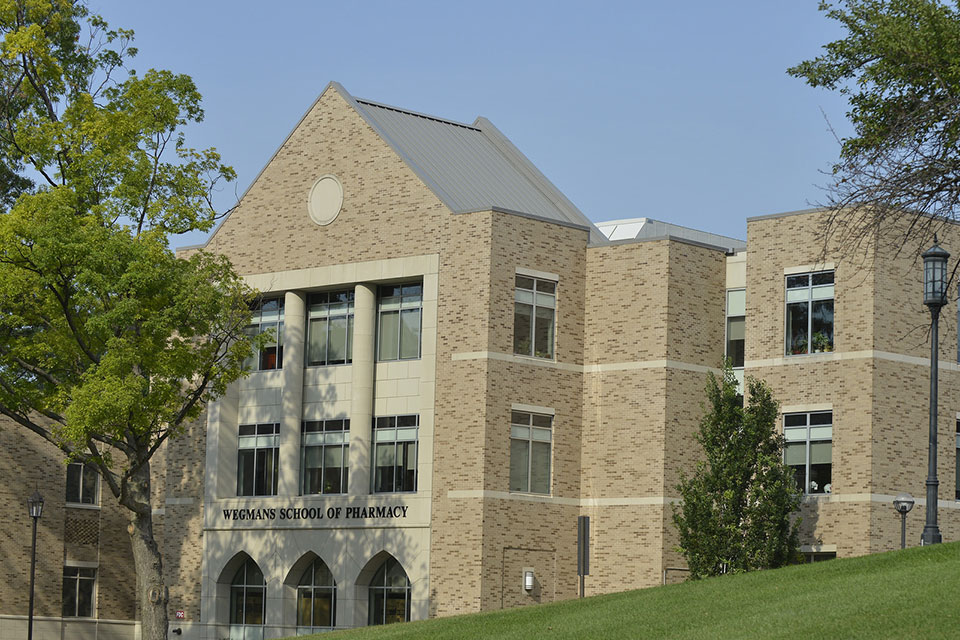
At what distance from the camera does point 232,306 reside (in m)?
37.7

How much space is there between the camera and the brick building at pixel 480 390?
1549 inches

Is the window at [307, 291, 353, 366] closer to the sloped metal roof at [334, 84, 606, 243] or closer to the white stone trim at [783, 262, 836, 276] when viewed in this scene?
the sloped metal roof at [334, 84, 606, 243]

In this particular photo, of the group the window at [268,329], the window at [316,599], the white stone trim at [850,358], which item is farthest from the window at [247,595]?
the white stone trim at [850,358]

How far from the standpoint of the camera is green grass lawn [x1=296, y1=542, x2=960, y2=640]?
69.7 feet

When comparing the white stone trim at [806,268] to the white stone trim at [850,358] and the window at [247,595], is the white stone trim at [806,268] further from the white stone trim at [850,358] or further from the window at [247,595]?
the window at [247,595]

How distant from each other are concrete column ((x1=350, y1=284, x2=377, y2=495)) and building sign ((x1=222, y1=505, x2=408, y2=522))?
0.60 meters

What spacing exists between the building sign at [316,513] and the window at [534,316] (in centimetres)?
544

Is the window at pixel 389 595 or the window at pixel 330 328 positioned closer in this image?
the window at pixel 389 595

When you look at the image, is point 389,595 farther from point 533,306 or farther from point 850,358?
point 850,358

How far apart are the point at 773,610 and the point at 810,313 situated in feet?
56.8

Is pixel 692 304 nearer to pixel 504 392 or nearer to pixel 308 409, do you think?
pixel 504 392

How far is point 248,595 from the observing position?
45469 millimetres

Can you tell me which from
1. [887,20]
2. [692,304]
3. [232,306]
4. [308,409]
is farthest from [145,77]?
[887,20]

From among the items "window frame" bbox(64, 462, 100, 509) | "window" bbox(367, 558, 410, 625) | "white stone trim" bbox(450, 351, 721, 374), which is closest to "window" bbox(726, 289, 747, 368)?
"white stone trim" bbox(450, 351, 721, 374)
